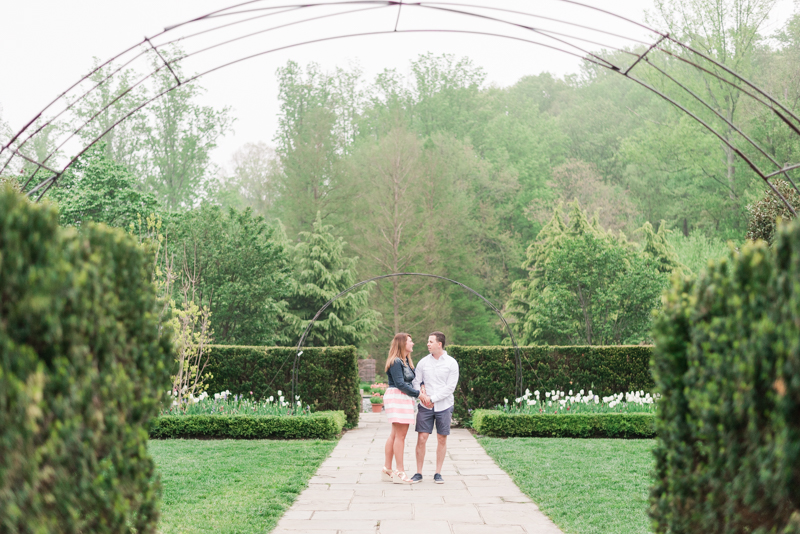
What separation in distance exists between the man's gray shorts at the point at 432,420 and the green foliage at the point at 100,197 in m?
16.3

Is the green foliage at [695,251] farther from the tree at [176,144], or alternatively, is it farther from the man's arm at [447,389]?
the tree at [176,144]

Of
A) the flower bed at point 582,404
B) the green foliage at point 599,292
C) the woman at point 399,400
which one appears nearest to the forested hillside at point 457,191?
the green foliage at point 599,292

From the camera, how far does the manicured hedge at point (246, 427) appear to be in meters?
11.1

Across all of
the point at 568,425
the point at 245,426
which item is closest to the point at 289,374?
the point at 245,426

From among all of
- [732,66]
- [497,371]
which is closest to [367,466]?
[497,371]

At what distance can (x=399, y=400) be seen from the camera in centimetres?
700

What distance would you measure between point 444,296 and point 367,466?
2009cm

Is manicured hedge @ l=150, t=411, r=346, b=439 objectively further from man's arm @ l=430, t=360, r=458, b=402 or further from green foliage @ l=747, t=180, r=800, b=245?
green foliage @ l=747, t=180, r=800, b=245

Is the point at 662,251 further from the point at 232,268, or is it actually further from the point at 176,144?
the point at 176,144

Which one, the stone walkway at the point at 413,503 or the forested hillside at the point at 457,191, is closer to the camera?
the stone walkway at the point at 413,503

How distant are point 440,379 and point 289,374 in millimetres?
6727

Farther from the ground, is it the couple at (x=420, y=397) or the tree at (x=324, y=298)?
the tree at (x=324, y=298)

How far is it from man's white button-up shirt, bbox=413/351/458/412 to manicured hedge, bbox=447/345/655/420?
614 cm

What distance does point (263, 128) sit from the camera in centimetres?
3750
